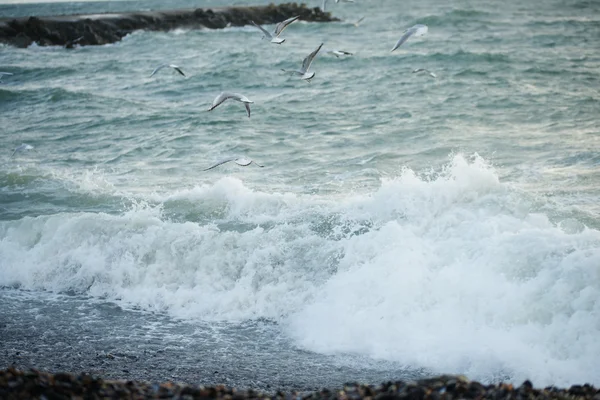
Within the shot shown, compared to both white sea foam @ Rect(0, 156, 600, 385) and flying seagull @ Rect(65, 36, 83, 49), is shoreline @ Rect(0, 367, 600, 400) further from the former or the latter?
flying seagull @ Rect(65, 36, 83, 49)

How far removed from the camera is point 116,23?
40.8 metres

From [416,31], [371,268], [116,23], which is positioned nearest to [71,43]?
[116,23]

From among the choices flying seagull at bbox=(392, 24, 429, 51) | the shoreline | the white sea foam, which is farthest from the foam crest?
flying seagull at bbox=(392, 24, 429, 51)

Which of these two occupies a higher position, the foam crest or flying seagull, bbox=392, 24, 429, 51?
flying seagull, bbox=392, 24, 429, 51

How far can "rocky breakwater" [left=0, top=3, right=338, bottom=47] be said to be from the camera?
36.7 metres

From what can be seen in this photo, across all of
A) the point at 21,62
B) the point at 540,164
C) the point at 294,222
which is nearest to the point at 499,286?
the point at 294,222

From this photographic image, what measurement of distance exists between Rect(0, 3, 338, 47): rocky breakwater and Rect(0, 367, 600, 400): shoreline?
29.5 meters

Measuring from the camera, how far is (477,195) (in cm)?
956

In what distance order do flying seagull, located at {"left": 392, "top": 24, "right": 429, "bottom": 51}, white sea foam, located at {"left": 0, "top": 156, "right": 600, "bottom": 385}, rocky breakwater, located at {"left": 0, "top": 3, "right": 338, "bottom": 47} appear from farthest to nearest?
rocky breakwater, located at {"left": 0, "top": 3, "right": 338, "bottom": 47} < flying seagull, located at {"left": 392, "top": 24, "right": 429, "bottom": 51} < white sea foam, located at {"left": 0, "top": 156, "right": 600, "bottom": 385}

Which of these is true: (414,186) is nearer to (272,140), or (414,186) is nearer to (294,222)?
(294,222)

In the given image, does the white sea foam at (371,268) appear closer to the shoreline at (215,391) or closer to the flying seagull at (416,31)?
the shoreline at (215,391)

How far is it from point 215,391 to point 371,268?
12.3ft

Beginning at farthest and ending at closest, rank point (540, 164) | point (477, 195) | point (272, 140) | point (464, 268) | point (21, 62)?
point (21, 62) < point (272, 140) < point (540, 164) < point (477, 195) < point (464, 268)

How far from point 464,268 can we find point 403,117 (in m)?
7.74
